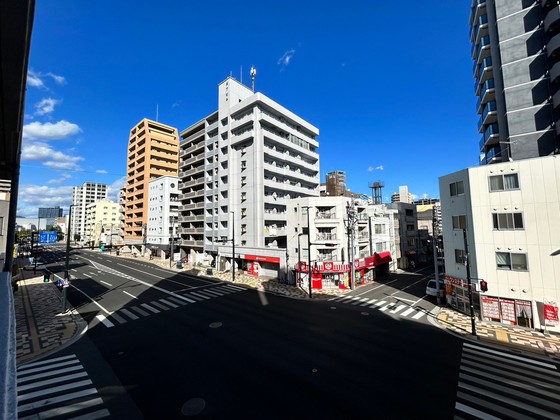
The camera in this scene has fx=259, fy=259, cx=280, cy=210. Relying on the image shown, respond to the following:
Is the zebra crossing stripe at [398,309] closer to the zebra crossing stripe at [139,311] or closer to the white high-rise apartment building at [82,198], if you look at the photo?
the zebra crossing stripe at [139,311]

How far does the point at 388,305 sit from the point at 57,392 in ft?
80.1

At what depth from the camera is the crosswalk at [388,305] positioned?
2245 cm

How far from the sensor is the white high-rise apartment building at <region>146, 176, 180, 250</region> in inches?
2413

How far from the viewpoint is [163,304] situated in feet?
80.6

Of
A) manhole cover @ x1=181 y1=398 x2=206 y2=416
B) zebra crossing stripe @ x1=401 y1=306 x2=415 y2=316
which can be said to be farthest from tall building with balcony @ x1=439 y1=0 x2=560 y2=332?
manhole cover @ x1=181 y1=398 x2=206 y2=416

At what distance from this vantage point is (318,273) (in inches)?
1264

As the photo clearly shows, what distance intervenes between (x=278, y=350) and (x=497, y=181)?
826 inches

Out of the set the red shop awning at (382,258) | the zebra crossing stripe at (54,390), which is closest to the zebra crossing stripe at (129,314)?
the zebra crossing stripe at (54,390)

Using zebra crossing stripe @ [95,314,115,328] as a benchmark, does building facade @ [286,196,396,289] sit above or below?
above

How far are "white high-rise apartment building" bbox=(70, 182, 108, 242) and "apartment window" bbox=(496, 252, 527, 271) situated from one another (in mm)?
173710

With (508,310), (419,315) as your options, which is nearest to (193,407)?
(419,315)

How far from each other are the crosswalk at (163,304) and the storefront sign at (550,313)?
87.4 ft

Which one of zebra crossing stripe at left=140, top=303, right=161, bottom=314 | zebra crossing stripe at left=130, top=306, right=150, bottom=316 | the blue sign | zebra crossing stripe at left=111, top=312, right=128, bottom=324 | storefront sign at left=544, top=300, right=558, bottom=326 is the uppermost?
the blue sign

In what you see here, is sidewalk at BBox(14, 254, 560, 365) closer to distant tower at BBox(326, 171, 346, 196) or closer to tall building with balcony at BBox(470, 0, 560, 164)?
tall building with balcony at BBox(470, 0, 560, 164)
